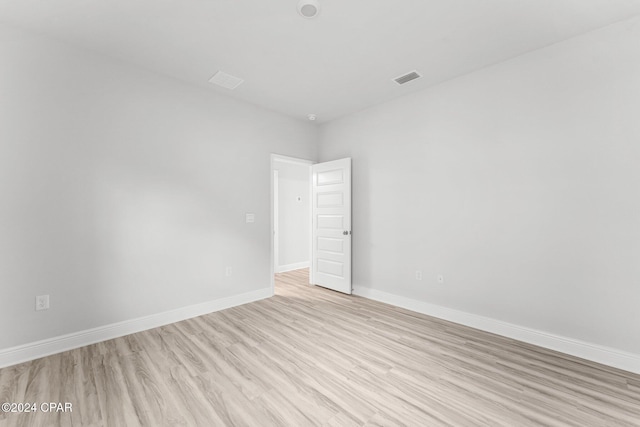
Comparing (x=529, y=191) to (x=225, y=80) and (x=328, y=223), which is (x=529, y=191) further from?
(x=225, y=80)

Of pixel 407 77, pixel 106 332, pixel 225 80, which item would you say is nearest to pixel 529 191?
pixel 407 77

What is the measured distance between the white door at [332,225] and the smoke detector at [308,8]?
232 cm

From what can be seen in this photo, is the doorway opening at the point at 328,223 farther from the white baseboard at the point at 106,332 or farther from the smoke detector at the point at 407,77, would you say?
the smoke detector at the point at 407,77

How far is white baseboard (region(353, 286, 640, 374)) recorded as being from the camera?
226 cm

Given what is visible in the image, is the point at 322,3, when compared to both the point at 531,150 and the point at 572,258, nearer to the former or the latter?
the point at 531,150

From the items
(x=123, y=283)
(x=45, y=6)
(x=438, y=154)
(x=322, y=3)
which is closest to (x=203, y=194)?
(x=123, y=283)

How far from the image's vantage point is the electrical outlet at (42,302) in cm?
242

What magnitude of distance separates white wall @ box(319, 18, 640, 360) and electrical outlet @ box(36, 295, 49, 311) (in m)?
3.84

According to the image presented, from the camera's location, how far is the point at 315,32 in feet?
7.95

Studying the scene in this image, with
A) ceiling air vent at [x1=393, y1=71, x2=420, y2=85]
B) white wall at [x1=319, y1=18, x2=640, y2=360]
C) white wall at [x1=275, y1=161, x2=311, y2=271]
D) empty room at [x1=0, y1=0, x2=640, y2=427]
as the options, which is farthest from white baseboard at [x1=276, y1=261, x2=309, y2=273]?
ceiling air vent at [x1=393, y1=71, x2=420, y2=85]

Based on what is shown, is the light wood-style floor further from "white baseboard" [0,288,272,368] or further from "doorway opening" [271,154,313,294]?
"doorway opening" [271,154,313,294]

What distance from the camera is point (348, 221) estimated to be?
14.2ft

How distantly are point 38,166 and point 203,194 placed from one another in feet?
4.97

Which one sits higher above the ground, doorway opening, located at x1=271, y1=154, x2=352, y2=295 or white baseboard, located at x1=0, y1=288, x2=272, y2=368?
doorway opening, located at x1=271, y1=154, x2=352, y2=295
